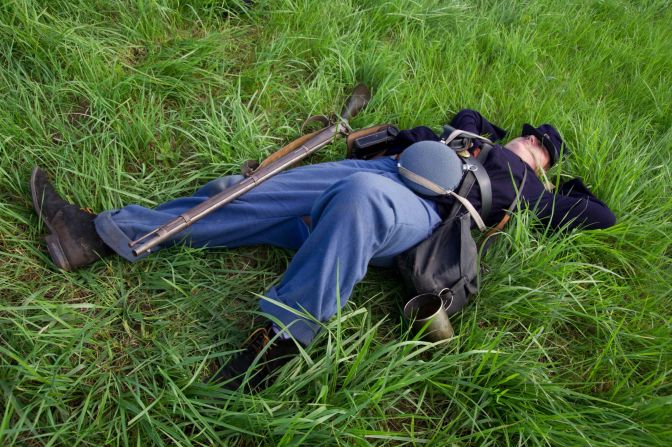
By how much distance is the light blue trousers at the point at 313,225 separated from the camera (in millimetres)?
2006

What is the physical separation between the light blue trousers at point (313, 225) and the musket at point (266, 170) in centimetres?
5

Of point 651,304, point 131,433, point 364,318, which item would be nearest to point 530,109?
point 651,304

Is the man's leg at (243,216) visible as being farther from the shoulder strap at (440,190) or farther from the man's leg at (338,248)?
the shoulder strap at (440,190)

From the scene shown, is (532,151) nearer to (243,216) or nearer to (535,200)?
(535,200)

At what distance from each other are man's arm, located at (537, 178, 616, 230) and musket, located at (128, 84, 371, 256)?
129 centimetres

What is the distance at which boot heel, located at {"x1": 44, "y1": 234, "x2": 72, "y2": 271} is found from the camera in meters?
2.20

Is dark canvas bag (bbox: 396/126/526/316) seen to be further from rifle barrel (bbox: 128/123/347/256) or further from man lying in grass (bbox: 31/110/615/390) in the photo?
rifle barrel (bbox: 128/123/347/256)

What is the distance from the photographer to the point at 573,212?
262 centimetres

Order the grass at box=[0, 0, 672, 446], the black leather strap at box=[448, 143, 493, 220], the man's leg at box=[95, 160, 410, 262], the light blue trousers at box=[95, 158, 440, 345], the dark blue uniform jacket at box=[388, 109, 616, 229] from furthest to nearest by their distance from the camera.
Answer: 1. the dark blue uniform jacket at box=[388, 109, 616, 229]
2. the black leather strap at box=[448, 143, 493, 220]
3. the man's leg at box=[95, 160, 410, 262]
4. the light blue trousers at box=[95, 158, 440, 345]
5. the grass at box=[0, 0, 672, 446]

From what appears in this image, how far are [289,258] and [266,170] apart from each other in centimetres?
50

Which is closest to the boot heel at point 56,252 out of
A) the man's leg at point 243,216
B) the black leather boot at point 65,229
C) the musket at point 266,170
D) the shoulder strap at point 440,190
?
the black leather boot at point 65,229

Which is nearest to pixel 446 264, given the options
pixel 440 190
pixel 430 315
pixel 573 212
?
pixel 430 315

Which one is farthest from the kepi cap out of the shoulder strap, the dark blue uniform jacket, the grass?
the shoulder strap

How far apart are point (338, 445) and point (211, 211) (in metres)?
1.24
